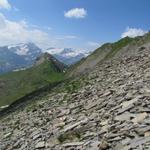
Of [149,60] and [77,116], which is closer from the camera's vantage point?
[77,116]

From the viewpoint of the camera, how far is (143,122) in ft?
52.0

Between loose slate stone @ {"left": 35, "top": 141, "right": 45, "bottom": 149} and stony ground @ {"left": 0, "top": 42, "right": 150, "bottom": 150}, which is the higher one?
stony ground @ {"left": 0, "top": 42, "right": 150, "bottom": 150}

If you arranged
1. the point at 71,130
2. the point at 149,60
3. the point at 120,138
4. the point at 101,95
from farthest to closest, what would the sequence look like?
1. the point at 149,60
2. the point at 101,95
3. the point at 71,130
4. the point at 120,138

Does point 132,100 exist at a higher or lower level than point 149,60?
lower

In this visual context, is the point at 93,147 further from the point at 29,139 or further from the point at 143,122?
the point at 29,139

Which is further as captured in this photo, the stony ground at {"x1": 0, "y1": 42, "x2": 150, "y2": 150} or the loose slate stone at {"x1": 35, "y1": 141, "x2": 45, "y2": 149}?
the loose slate stone at {"x1": 35, "y1": 141, "x2": 45, "y2": 149}

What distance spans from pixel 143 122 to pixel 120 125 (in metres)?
1.10

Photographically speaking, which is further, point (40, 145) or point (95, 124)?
point (40, 145)

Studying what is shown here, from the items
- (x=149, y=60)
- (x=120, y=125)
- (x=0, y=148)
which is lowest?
(x=0, y=148)

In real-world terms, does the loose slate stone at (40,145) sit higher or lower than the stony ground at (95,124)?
lower

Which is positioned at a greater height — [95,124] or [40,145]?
[95,124]

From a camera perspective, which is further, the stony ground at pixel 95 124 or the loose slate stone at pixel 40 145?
the loose slate stone at pixel 40 145

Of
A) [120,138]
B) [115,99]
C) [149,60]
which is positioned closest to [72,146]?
[120,138]

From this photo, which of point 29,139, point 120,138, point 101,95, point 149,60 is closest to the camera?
point 120,138
